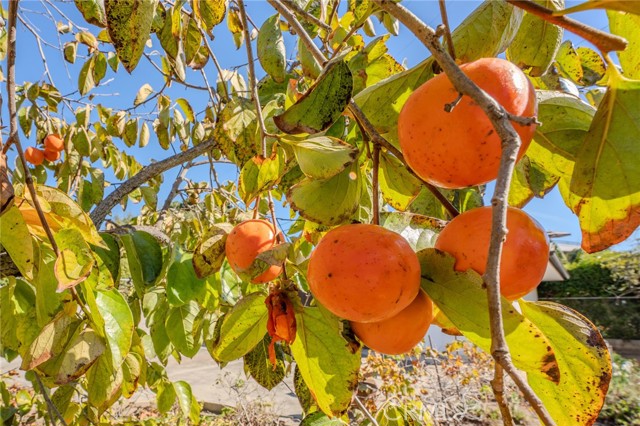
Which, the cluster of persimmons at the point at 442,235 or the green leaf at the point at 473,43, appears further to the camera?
the green leaf at the point at 473,43

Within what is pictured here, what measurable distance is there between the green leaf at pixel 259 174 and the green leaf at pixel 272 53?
0.16 meters

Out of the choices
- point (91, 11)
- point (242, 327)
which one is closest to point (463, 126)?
point (242, 327)

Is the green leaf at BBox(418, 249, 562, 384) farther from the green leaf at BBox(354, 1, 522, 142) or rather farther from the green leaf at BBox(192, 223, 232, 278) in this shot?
the green leaf at BBox(192, 223, 232, 278)

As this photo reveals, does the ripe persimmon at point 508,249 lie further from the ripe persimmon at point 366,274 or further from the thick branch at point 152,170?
the thick branch at point 152,170

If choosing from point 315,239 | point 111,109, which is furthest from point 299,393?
point 111,109

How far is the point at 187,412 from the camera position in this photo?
252cm

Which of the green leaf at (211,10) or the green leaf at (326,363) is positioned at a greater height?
the green leaf at (211,10)

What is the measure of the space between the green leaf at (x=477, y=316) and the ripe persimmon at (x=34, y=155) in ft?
10.3

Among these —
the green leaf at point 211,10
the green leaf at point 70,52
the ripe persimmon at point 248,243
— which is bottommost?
the ripe persimmon at point 248,243

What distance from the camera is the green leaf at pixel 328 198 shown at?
674 millimetres

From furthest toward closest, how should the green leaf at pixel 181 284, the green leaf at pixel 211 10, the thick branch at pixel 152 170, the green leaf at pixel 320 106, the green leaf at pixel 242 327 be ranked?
the thick branch at pixel 152 170, the green leaf at pixel 181 284, the green leaf at pixel 211 10, the green leaf at pixel 242 327, the green leaf at pixel 320 106

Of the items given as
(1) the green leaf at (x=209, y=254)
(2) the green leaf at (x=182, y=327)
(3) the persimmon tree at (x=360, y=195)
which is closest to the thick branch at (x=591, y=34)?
(3) the persimmon tree at (x=360, y=195)

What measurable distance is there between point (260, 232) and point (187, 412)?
201 cm

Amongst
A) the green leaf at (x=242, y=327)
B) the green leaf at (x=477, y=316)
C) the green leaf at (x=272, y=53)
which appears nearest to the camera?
the green leaf at (x=477, y=316)
